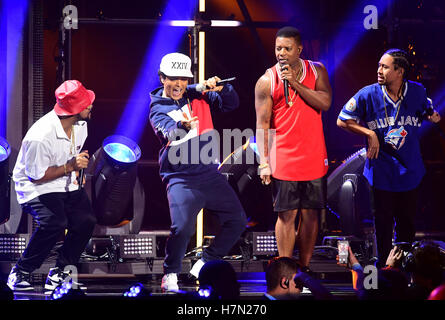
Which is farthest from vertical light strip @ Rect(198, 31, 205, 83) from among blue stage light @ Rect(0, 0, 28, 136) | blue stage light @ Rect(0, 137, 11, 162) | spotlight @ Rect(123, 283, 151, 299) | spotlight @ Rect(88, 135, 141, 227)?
spotlight @ Rect(123, 283, 151, 299)

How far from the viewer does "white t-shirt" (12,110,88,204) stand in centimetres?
588

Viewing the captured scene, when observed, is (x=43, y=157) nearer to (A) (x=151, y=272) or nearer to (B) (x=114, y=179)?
(B) (x=114, y=179)

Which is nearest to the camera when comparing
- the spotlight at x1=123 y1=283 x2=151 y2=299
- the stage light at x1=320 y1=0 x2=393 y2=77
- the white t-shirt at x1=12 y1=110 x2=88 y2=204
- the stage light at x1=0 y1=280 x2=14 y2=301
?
the stage light at x1=0 y1=280 x2=14 y2=301

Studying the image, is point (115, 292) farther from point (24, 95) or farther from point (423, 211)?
point (423, 211)

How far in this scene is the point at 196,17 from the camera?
24.7 feet

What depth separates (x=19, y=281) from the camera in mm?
5977

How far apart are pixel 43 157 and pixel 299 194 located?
2163mm

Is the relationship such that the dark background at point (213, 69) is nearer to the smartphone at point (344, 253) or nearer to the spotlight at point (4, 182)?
the spotlight at point (4, 182)

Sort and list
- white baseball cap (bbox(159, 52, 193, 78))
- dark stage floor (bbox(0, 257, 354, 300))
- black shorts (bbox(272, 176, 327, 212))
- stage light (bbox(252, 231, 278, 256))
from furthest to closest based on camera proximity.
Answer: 1. stage light (bbox(252, 231, 278, 256))
2. dark stage floor (bbox(0, 257, 354, 300))
3. white baseball cap (bbox(159, 52, 193, 78))
4. black shorts (bbox(272, 176, 327, 212))

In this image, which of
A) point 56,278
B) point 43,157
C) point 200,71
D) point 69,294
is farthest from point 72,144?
point 69,294

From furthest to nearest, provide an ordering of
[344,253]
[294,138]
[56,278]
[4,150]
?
[4,150] < [56,278] < [294,138] < [344,253]

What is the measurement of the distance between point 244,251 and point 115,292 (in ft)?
5.57

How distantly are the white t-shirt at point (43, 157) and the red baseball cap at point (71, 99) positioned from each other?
0.35 ft

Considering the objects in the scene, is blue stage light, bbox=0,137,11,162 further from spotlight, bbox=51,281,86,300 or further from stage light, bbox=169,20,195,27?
spotlight, bbox=51,281,86,300
